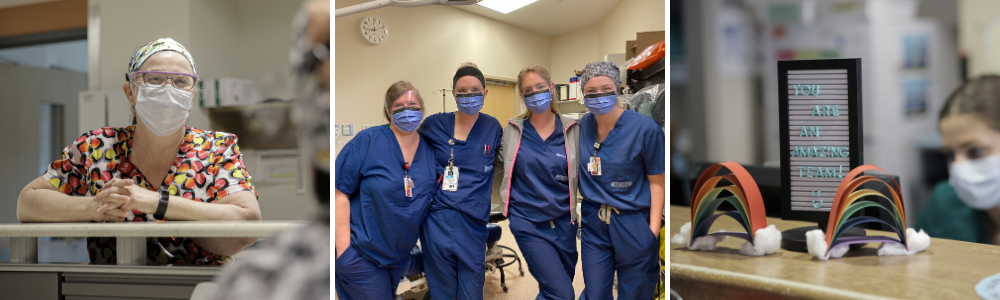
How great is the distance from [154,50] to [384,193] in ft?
2.66

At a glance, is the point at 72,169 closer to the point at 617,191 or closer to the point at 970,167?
the point at 617,191

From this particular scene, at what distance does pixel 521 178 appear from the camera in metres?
1.59

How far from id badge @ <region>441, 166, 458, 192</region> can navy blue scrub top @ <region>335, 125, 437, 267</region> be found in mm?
53

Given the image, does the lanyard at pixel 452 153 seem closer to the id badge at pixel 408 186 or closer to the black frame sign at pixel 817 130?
the id badge at pixel 408 186

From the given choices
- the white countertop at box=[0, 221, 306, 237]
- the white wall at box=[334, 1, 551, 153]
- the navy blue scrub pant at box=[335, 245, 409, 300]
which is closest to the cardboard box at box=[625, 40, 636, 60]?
the white wall at box=[334, 1, 551, 153]

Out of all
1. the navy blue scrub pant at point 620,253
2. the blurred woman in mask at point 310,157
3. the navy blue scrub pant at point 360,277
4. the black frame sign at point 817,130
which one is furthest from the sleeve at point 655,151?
the blurred woman in mask at point 310,157

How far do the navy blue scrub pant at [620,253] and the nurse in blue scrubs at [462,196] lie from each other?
0.39 m

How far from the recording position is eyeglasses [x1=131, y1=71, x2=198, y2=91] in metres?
1.27

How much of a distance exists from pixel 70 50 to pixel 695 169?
2247 millimetres

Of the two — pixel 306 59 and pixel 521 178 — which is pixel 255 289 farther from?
pixel 521 178

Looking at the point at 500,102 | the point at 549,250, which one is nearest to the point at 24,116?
the point at 500,102

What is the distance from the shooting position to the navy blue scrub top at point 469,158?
1592 mm

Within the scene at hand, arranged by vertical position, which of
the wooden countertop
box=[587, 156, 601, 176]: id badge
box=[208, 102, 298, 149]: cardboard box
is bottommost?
the wooden countertop

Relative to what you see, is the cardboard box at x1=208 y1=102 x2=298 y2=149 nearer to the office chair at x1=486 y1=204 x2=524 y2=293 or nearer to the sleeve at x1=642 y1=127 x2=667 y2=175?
the office chair at x1=486 y1=204 x2=524 y2=293
